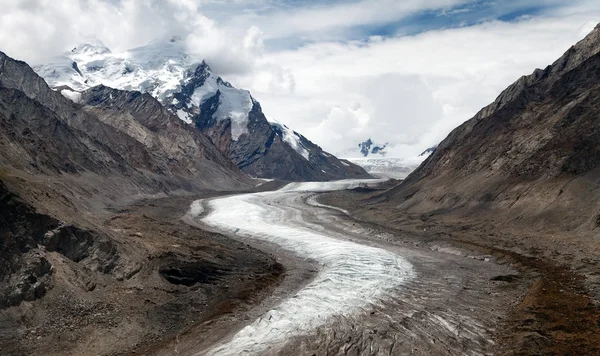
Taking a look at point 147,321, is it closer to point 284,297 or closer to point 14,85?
point 284,297

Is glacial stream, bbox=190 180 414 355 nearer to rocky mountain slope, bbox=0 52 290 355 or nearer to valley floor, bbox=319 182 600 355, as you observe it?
rocky mountain slope, bbox=0 52 290 355

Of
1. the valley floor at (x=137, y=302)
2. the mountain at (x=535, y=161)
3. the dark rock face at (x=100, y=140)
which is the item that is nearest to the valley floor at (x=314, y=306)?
the valley floor at (x=137, y=302)

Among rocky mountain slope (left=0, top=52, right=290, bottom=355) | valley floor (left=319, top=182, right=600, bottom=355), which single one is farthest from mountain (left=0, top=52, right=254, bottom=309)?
valley floor (left=319, top=182, right=600, bottom=355)

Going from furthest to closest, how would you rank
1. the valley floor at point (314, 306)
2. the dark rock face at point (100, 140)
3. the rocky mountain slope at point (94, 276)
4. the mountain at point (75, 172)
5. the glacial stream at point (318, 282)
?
the dark rock face at point (100, 140) → the mountain at point (75, 172) → the glacial stream at point (318, 282) → the valley floor at point (314, 306) → the rocky mountain slope at point (94, 276)

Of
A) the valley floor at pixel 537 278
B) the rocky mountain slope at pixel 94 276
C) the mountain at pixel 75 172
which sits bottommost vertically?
the valley floor at pixel 537 278

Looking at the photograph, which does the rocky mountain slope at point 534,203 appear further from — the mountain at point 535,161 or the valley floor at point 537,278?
the mountain at point 535,161

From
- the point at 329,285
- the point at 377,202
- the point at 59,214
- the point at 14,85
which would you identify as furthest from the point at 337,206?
the point at 14,85

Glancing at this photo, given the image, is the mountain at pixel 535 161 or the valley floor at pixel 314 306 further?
the mountain at pixel 535 161
